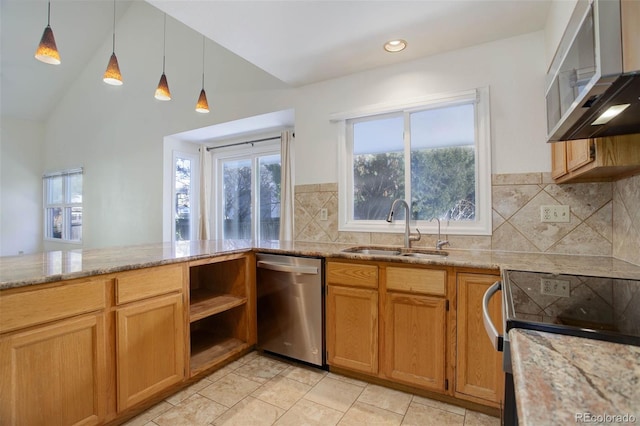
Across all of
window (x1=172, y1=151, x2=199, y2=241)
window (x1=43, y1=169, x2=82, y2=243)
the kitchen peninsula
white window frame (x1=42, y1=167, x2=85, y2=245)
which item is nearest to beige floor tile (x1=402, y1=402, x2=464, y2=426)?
the kitchen peninsula

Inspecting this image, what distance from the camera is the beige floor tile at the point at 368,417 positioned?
1641 millimetres

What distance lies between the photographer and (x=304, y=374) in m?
2.16

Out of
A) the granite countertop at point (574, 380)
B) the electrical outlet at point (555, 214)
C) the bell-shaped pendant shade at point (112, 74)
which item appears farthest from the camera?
the bell-shaped pendant shade at point (112, 74)

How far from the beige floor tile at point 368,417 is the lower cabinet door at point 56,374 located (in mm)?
1276

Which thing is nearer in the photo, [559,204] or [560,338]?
[560,338]

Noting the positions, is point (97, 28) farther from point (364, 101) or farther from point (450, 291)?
point (450, 291)

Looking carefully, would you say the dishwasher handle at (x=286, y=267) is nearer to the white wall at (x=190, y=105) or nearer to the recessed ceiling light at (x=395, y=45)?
the white wall at (x=190, y=105)

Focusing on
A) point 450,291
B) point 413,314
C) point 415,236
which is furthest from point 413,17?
point 413,314

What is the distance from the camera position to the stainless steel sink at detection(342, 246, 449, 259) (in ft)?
7.11

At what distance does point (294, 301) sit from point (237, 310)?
57cm

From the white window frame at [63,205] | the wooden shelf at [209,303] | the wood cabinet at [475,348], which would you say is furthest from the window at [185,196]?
the wood cabinet at [475,348]

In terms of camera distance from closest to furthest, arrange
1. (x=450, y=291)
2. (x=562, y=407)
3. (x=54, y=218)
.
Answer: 1. (x=562, y=407)
2. (x=450, y=291)
3. (x=54, y=218)

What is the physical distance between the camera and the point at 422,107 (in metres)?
2.40

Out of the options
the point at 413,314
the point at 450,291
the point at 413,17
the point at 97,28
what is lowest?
the point at 413,314
